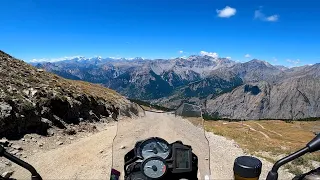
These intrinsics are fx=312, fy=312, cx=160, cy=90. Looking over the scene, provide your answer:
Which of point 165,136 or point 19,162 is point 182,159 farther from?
point 19,162

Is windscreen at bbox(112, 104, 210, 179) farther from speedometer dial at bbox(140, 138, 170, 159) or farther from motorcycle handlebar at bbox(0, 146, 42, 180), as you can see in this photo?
motorcycle handlebar at bbox(0, 146, 42, 180)

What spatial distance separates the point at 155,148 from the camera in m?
5.00

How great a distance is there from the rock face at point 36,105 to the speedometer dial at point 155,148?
14.1m

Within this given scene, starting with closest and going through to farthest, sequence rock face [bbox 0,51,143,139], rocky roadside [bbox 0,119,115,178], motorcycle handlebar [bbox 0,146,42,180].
→ 1. motorcycle handlebar [bbox 0,146,42,180]
2. rocky roadside [bbox 0,119,115,178]
3. rock face [bbox 0,51,143,139]

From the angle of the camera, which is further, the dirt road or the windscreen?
the dirt road

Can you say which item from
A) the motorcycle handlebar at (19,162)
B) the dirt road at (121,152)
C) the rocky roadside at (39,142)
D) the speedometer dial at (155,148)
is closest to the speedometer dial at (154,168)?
the speedometer dial at (155,148)

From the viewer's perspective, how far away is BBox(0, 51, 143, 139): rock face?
22.6 meters

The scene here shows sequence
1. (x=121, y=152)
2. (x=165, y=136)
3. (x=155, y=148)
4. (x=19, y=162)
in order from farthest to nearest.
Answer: (x=165, y=136) → (x=121, y=152) → (x=155, y=148) → (x=19, y=162)

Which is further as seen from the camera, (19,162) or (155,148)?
(155,148)

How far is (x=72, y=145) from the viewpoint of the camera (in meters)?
A: 23.1

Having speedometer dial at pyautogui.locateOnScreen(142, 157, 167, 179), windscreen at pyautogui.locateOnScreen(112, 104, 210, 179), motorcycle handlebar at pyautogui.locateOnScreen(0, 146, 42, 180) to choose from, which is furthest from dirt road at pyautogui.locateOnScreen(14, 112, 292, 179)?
motorcycle handlebar at pyautogui.locateOnScreen(0, 146, 42, 180)

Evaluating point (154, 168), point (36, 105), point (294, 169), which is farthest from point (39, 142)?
point (154, 168)

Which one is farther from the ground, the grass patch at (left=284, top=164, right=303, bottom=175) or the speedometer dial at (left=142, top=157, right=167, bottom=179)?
the speedometer dial at (left=142, top=157, right=167, bottom=179)

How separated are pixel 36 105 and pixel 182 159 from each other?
77.2ft
